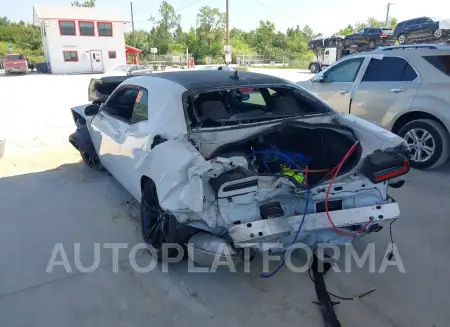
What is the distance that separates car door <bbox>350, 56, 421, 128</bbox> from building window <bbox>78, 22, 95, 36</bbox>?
35.7 metres

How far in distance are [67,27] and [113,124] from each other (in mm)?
36144

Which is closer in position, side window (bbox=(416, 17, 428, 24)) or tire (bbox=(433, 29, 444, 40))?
tire (bbox=(433, 29, 444, 40))

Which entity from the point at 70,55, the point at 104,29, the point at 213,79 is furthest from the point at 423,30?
the point at 70,55

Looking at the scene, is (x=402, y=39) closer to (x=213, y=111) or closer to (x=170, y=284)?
(x=213, y=111)

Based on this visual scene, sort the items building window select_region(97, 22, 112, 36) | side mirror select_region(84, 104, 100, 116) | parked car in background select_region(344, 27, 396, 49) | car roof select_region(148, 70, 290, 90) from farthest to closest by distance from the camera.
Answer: building window select_region(97, 22, 112, 36), parked car in background select_region(344, 27, 396, 49), side mirror select_region(84, 104, 100, 116), car roof select_region(148, 70, 290, 90)

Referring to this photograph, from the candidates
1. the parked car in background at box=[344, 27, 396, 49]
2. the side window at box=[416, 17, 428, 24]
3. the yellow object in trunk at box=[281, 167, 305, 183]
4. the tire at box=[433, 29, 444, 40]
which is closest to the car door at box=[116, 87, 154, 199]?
the yellow object in trunk at box=[281, 167, 305, 183]

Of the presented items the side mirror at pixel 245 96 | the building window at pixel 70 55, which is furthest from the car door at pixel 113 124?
the building window at pixel 70 55

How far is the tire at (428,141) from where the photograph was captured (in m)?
5.23

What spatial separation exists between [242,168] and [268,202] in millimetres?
350

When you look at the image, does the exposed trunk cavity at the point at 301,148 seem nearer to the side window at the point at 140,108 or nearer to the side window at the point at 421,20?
the side window at the point at 140,108

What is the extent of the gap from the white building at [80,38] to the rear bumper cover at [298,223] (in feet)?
123

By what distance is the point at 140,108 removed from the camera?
369cm

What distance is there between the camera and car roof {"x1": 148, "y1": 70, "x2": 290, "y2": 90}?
346cm

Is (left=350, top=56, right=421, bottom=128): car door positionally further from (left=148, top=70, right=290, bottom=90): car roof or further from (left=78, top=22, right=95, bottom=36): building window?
(left=78, top=22, right=95, bottom=36): building window
